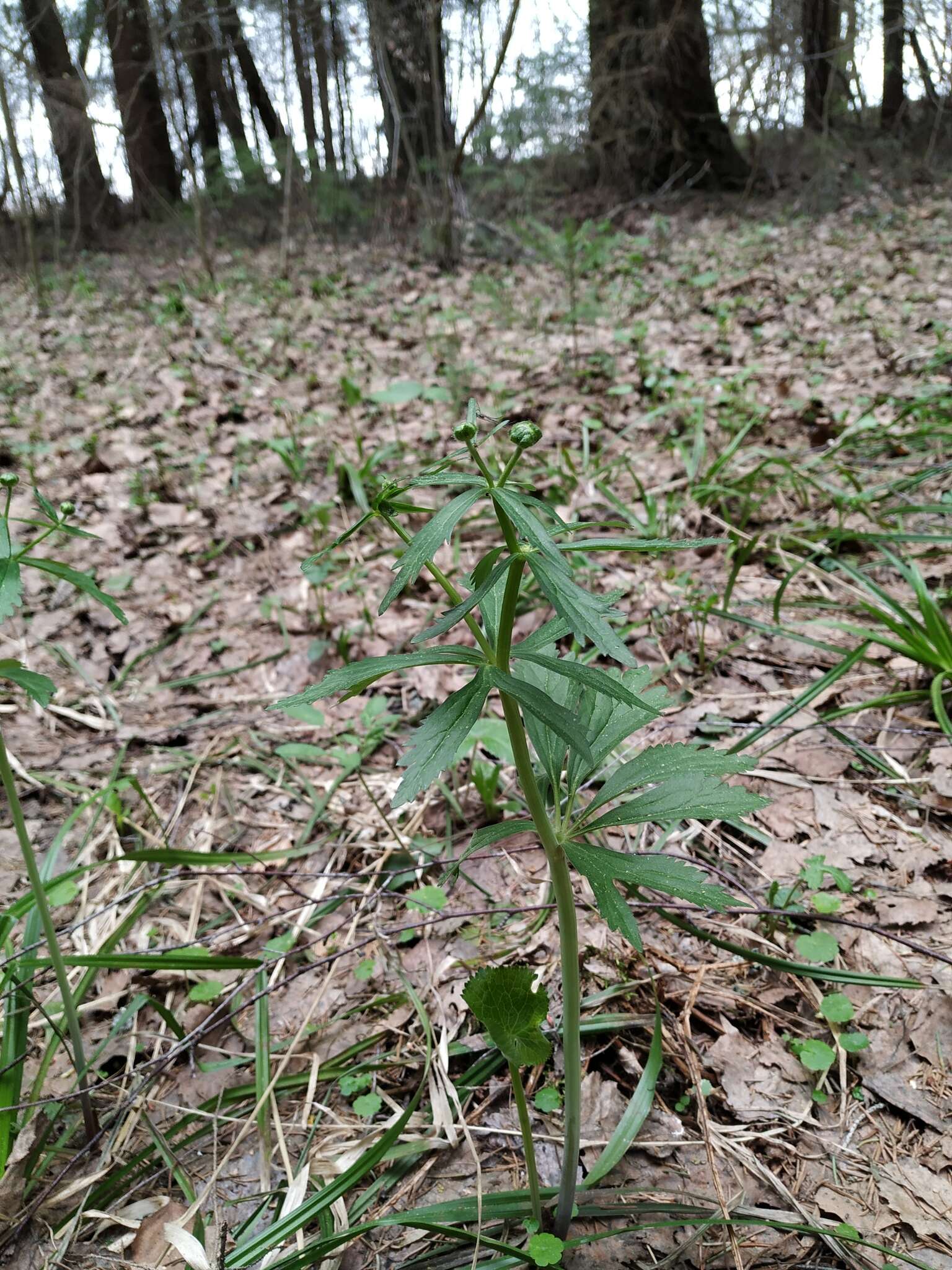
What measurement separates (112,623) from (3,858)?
116 cm

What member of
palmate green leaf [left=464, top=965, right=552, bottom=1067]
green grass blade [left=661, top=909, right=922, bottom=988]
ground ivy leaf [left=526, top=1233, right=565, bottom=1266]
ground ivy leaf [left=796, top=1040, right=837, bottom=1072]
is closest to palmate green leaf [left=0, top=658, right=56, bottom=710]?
palmate green leaf [left=464, top=965, right=552, bottom=1067]

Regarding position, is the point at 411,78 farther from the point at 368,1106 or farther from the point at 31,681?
the point at 368,1106

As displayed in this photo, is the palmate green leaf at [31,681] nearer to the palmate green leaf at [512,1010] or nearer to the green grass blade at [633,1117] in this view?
the palmate green leaf at [512,1010]

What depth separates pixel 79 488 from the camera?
3521 mm

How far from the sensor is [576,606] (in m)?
0.64

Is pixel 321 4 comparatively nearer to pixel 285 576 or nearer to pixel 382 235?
pixel 382 235

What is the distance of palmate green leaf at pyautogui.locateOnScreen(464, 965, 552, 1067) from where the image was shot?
816 millimetres

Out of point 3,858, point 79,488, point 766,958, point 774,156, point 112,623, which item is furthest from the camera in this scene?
point 774,156

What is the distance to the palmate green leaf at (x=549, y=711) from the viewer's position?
0.68 meters

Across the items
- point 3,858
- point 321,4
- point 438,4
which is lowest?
point 3,858

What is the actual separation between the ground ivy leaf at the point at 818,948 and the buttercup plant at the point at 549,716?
1.86ft

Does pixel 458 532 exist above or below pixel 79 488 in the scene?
below

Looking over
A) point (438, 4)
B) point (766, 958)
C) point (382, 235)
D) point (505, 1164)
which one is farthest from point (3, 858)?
point (382, 235)

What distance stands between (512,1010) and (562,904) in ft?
0.44
